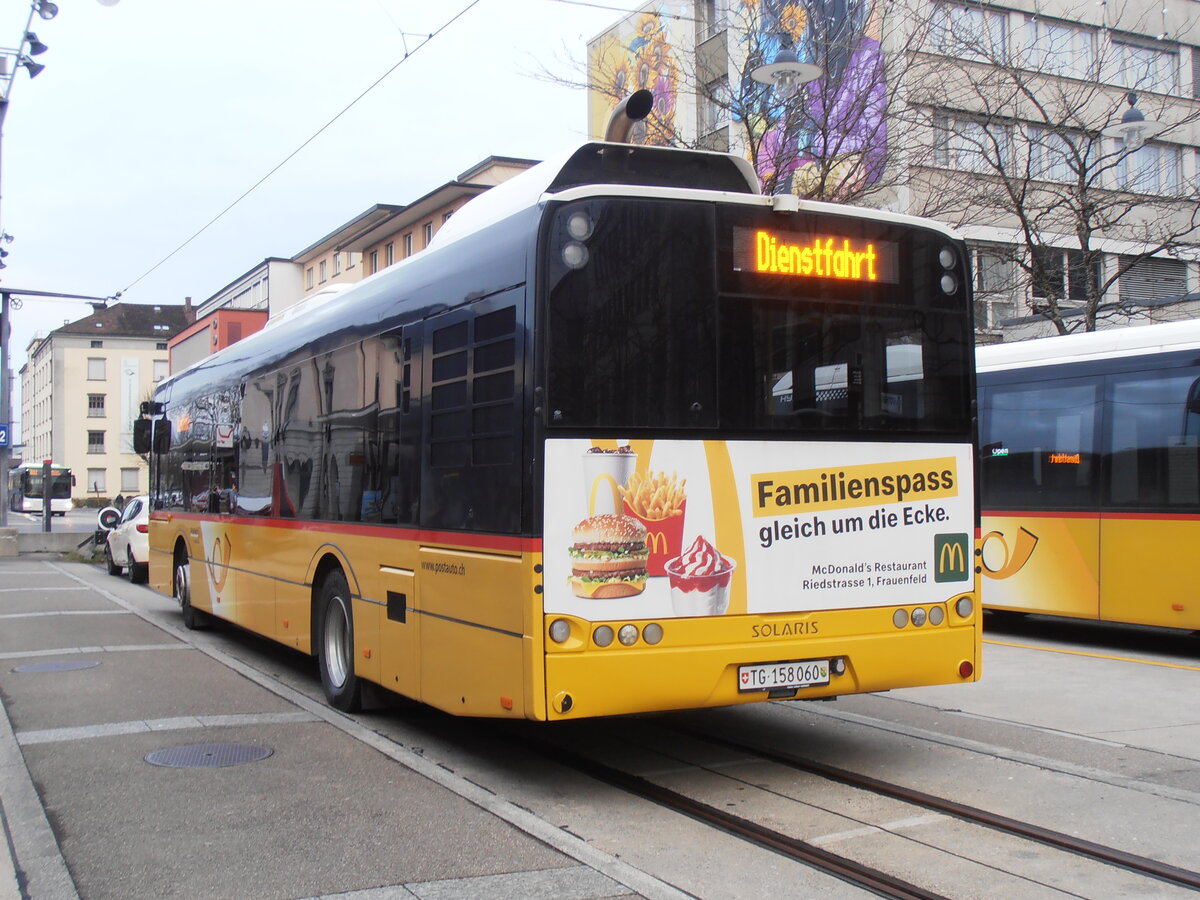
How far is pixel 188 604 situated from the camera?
45.8ft

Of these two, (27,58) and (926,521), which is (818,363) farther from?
(27,58)

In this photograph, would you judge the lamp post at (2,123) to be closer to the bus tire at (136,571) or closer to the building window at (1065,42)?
the bus tire at (136,571)

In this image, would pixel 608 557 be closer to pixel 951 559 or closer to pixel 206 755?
pixel 951 559

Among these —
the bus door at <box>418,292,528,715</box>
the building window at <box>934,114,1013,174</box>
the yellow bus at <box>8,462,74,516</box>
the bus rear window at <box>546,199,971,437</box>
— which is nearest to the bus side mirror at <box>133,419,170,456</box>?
the bus door at <box>418,292,528,715</box>

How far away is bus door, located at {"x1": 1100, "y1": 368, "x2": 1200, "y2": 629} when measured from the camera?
11000 mm

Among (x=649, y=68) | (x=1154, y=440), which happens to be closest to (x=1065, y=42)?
(x=649, y=68)

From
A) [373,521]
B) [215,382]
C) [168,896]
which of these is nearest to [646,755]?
[373,521]

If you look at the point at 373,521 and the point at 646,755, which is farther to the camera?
the point at 373,521

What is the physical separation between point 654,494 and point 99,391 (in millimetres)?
109558

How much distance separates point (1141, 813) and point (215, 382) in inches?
381

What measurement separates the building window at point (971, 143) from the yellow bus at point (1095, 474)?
21.7ft

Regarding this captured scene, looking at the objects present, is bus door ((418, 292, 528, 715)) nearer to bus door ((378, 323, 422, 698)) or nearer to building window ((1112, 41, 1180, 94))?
bus door ((378, 323, 422, 698))

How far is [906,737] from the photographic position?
770cm

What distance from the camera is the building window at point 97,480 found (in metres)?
105
